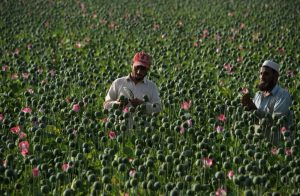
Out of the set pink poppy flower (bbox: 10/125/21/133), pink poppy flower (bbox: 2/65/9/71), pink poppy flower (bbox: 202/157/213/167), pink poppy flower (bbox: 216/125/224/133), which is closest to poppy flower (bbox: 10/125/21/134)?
pink poppy flower (bbox: 10/125/21/133)

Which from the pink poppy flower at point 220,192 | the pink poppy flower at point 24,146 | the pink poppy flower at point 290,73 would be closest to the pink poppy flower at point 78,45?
the pink poppy flower at point 290,73

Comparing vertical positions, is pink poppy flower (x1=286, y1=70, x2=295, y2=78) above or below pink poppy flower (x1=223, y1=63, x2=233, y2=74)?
below

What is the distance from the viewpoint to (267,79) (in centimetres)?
791

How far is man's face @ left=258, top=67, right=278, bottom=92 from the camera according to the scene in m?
7.86

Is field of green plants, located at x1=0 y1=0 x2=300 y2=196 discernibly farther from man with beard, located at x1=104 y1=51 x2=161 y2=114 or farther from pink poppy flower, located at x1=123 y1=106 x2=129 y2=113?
man with beard, located at x1=104 y1=51 x2=161 y2=114

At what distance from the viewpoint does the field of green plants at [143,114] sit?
6.70m

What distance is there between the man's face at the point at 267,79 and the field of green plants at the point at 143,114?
45 centimetres

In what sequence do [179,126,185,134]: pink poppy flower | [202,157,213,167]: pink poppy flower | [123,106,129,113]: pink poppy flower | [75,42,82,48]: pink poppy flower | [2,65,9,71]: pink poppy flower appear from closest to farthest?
1. [202,157,213,167]: pink poppy flower
2. [179,126,185,134]: pink poppy flower
3. [123,106,129,113]: pink poppy flower
4. [2,65,9,71]: pink poppy flower
5. [75,42,82,48]: pink poppy flower

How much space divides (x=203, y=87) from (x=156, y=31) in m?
8.32

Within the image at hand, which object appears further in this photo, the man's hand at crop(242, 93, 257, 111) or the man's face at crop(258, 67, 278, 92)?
the man's face at crop(258, 67, 278, 92)

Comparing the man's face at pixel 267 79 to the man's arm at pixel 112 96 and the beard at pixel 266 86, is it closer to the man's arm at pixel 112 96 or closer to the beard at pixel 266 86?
the beard at pixel 266 86

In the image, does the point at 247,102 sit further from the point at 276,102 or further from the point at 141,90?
the point at 141,90

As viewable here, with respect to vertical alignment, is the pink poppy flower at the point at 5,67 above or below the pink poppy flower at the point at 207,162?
above

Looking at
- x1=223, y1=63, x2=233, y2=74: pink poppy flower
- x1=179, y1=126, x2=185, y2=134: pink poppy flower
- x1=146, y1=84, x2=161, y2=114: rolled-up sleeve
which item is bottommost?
x1=179, y1=126, x2=185, y2=134: pink poppy flower
